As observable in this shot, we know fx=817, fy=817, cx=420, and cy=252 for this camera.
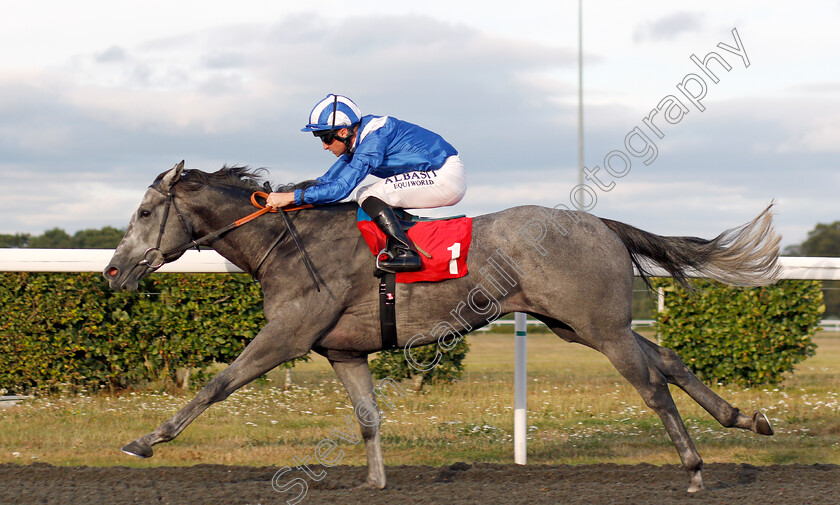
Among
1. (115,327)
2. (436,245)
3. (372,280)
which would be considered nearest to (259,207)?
(372,280)

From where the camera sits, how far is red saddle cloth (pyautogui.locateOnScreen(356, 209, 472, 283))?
4234 mm

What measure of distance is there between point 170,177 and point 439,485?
221 centimetres

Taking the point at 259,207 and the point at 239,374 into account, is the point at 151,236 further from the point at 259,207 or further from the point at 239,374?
the point at 239,374

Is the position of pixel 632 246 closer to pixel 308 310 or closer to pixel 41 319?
pixel 308 310

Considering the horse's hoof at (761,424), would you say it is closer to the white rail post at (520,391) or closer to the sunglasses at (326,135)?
the white rail post at (520,391)

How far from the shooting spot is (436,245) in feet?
14.0

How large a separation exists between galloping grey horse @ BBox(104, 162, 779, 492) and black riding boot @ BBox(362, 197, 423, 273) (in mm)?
149

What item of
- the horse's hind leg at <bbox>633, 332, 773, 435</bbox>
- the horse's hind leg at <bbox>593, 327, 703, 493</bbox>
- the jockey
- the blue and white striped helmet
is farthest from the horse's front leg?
the horse's hind leg at <bbox>633, 332, 773, 435</bbox>

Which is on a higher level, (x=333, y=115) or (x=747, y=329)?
(x=333, y=115)

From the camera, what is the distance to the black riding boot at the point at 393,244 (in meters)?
4.18

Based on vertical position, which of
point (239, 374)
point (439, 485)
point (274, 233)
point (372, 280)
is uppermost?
point (274, 233)

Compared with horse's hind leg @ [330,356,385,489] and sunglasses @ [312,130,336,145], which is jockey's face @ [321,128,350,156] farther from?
horse's hind leg @ [330,356,385,489]

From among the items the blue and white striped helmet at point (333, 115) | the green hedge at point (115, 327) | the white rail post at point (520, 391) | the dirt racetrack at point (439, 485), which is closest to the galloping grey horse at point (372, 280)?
the dirt racetrack at point (439, 485)

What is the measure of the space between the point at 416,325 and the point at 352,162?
3.04ft
